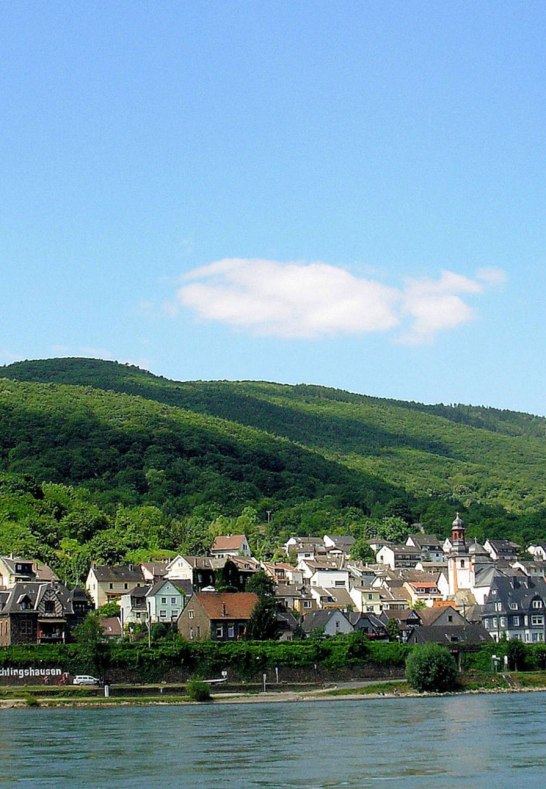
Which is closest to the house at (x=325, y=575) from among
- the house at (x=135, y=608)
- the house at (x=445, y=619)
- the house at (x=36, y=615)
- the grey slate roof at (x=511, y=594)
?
the grey slate roof at (x=511, y=594)

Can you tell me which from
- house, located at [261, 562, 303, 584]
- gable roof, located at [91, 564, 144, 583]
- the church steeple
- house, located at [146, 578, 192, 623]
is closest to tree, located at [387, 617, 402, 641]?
house, located at [146, 578, 192, 623]

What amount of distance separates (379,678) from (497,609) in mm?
25268

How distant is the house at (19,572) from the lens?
379 feet

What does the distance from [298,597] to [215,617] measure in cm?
2002

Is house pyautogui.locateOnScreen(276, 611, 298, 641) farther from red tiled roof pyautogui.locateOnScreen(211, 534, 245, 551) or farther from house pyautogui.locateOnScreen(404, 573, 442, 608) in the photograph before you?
red tiled roof pyautogui.locateOnScreen(211, 534, 245, 551)

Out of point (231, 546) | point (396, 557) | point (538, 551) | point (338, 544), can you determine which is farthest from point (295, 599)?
point (538, 551)

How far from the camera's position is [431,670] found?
285ft

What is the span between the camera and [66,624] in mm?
101188

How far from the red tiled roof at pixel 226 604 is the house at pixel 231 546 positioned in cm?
4083

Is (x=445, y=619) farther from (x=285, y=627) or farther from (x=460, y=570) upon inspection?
(x=460, y=570)

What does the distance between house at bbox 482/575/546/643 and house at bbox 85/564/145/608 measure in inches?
1342

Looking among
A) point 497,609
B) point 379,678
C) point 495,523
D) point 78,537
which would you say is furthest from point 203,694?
point 495,523

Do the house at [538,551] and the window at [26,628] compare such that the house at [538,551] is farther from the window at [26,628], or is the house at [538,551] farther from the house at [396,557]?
the window at [26,628]

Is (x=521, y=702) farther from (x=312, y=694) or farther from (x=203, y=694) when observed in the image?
(x=203, y=694)
